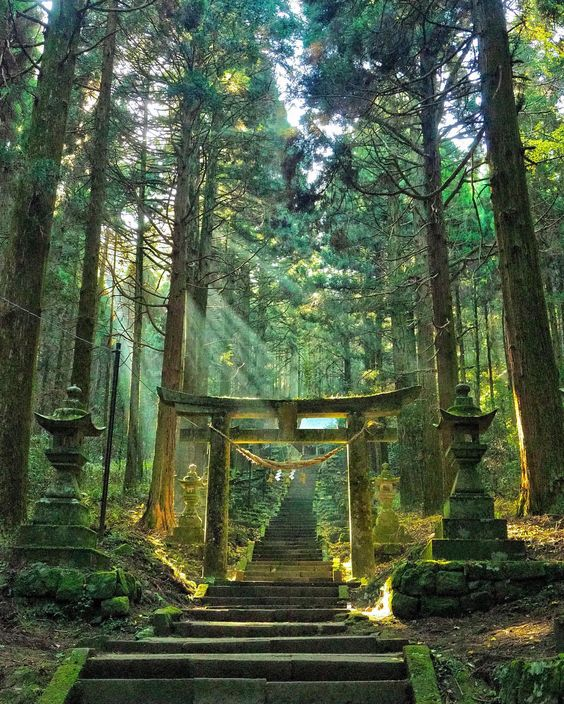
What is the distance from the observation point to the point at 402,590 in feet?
19.4

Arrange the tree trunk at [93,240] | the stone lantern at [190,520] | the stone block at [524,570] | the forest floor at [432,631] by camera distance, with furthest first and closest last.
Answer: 1. the stone lantern at [190,520]
2. the tree trunk at [93,240]
3. the stone block at [524,570]
4. the forest floor at [432,631]

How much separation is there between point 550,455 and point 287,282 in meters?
15.9

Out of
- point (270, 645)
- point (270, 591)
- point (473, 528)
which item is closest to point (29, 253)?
point (270, 645)

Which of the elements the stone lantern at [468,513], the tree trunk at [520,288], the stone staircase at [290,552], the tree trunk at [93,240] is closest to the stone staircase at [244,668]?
the stone lantern at [468,513]

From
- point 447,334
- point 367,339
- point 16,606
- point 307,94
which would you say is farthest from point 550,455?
point 367,339

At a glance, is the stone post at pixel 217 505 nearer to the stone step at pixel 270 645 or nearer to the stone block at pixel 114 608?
the stone block at pixel 114 608

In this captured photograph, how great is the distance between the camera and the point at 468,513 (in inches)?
246

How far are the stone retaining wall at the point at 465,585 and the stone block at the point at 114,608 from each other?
280 centimetres

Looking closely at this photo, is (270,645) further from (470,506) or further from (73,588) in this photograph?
(470,506)

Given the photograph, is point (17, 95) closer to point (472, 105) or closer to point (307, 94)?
point (307, 94)

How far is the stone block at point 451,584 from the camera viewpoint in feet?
18.6

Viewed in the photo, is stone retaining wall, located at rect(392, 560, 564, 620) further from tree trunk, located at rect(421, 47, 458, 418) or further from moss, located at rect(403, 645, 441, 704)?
tree trunk, located at rect(421, 47, 458, 418)

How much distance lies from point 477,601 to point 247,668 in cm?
261

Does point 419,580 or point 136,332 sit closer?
point 419,580
